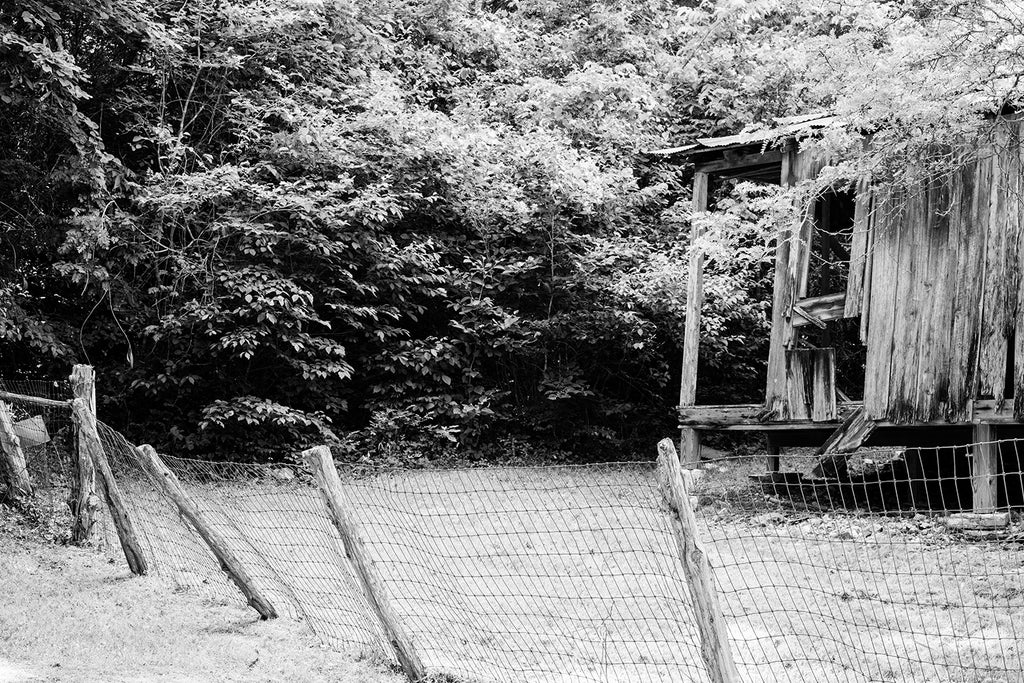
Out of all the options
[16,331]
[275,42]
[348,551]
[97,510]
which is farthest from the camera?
[275,42]

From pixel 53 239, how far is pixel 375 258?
4.71 metres

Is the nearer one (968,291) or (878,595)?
(878,595)

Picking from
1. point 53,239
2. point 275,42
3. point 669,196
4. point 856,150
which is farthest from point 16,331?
point 669,196

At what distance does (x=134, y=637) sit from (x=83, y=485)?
3497mm

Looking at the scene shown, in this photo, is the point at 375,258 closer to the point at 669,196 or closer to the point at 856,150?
the point at 669,196

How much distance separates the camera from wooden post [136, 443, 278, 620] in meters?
7.30

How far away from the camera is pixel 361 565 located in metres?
6.03

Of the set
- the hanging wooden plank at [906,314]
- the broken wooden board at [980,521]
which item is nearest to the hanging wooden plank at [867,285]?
the hanging wooden plank at [906,314]

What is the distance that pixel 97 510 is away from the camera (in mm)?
10305

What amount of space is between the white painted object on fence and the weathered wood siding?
8.93m

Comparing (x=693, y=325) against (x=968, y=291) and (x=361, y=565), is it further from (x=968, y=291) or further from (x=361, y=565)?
(x=361, y=565)

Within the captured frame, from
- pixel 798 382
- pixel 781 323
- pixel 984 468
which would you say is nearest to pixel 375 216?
pixel 781 323

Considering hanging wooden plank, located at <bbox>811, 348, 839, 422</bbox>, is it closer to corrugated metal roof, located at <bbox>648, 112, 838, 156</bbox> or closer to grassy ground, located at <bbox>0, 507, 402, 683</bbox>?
corrugated metal roof, located at <bbox>648, 112, 838, 156</bbox>

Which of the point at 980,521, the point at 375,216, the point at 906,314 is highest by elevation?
the point at 375,216
